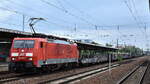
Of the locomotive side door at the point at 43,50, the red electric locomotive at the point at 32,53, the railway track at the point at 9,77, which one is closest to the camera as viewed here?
the railway track at the point at 9,77

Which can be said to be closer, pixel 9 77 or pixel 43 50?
pixel 9 77

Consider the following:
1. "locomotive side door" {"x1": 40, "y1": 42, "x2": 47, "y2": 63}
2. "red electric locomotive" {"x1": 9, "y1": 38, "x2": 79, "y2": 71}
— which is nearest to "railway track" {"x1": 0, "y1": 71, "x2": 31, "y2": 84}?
"red electric locomotive" {"x1": 9, "y1": 38, "x2": 79, "y2": 71}

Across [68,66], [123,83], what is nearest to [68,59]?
[68,66]

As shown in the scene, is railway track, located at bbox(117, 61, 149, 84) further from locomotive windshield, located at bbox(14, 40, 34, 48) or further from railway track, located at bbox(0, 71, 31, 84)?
locomotive windshield, located at bbox(14, 40, 34, 48)

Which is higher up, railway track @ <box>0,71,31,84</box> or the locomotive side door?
the locomotive side door

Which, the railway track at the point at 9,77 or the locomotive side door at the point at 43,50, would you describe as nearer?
the railway track at the point at 9,77

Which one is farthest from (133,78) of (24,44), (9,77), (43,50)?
(9,77)

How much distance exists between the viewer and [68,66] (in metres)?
27.1

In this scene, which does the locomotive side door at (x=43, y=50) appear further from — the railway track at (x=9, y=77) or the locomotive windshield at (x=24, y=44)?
the railway track at (x=9, y=77)

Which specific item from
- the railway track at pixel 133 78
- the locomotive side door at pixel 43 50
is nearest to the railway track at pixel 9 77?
the locomotive side door at pixel 43 50

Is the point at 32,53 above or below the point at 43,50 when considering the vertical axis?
below

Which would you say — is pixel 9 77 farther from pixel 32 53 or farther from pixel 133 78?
pixel 133 78

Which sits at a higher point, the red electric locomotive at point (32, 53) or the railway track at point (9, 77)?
the red electric locomotive at point (32, 53)

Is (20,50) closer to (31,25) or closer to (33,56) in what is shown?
(33,56)
